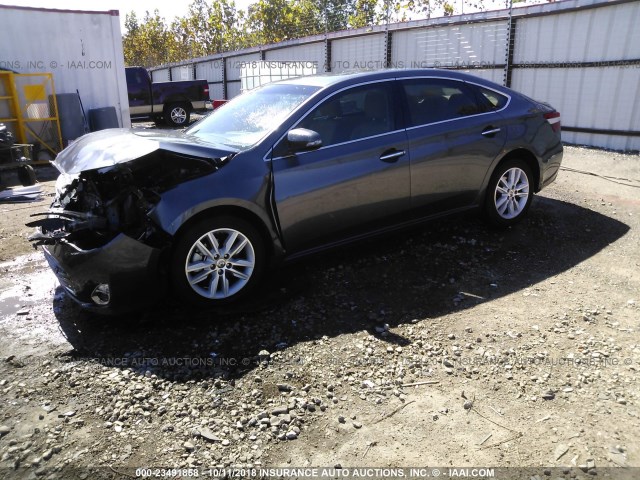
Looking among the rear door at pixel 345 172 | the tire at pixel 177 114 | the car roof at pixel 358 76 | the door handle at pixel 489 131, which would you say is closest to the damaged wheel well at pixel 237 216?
the rear door at pixel 345 172

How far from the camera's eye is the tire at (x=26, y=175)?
29.4 feet

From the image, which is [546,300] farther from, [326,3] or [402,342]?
[326,3]

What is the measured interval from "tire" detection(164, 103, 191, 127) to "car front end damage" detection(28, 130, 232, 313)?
49.6 ft

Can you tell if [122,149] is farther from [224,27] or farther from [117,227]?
[224,27]

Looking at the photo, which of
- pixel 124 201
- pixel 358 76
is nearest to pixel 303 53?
pixel 358 76

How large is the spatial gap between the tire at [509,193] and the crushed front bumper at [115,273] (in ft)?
11.1

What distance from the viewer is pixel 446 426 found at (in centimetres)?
280

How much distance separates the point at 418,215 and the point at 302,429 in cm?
269

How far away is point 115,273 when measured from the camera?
3.63 metres

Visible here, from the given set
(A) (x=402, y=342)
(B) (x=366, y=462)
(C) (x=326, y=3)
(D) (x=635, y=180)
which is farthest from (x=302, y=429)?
(C) (x=326, y=3)

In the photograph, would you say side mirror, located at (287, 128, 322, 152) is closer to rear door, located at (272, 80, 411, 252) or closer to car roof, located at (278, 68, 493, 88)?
rear door, located at (272, 80, 411, 252)

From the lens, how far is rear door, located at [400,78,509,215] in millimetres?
4824

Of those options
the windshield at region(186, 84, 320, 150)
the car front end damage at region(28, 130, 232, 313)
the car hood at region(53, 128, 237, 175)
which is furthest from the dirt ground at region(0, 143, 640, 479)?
the windshield at region(186, 84, 320, 150)

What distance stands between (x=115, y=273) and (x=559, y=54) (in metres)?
11.0
